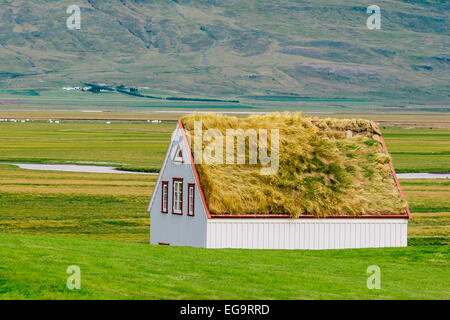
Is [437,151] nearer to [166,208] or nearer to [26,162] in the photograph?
[26,162]

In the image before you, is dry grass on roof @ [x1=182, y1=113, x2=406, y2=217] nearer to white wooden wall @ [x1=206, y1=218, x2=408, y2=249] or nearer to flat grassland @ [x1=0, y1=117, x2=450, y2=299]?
white wooden wall @ [x1=206, y1=218, x2=408, y2=249]

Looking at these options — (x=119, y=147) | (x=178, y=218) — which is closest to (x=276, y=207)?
(x=178, y=218)

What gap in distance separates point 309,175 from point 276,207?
268 centimetres

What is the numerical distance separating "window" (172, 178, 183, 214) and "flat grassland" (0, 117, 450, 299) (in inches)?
97.8

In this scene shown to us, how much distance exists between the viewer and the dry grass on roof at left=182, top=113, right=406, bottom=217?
3888 centimetres

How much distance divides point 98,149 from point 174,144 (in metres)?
82.7

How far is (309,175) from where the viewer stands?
40.8 meters
